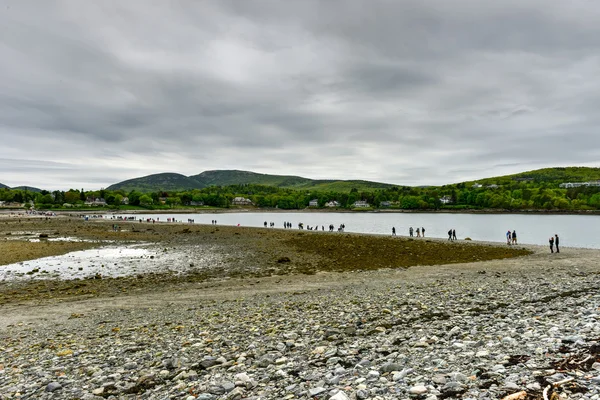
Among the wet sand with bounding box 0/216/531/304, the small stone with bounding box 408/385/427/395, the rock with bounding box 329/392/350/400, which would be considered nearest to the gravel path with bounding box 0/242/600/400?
the small stone with bounding box 408/385/427/395

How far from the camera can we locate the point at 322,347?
8742 millimetres

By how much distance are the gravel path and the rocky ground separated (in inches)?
1.6

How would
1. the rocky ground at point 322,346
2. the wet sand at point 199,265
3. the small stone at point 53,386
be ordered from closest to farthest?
the rocky ground at point 322,346
the small stone at point 53,386
the wet sand at point 199,265

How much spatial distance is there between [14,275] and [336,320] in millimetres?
28760

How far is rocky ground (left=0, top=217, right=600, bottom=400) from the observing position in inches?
247

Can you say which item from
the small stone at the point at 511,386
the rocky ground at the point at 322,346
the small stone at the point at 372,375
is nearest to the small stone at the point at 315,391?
the rocky ground at the point at 322,346

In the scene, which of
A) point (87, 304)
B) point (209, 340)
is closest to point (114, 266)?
point (87, 304)

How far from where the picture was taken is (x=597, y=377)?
548 centimetres

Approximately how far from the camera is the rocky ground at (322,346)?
6285mm

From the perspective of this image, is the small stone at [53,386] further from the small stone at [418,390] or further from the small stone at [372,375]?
the small stone at [418,390]

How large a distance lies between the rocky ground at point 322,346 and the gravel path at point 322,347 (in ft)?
0.13

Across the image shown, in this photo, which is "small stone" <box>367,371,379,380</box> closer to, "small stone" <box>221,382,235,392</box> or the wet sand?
"small stone" <box>221,382,235,392</box>

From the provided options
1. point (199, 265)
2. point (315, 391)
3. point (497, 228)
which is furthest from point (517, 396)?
point (497, 228)

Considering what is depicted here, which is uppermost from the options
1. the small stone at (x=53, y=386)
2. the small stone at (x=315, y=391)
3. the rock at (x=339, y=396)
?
the rock at (x=339, y=396)
